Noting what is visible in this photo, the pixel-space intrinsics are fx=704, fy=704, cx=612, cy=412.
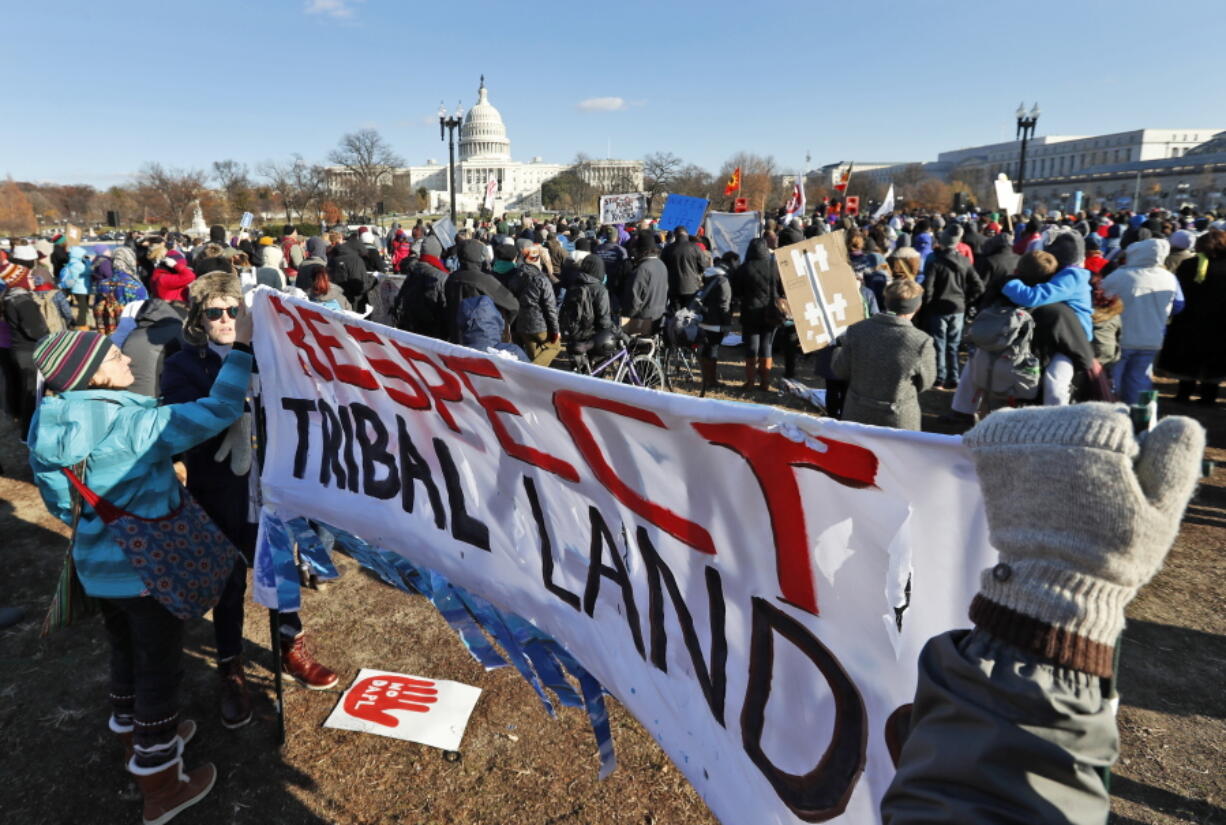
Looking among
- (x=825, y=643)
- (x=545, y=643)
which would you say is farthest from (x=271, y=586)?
(x=825, y=643)

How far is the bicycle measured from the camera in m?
7.97

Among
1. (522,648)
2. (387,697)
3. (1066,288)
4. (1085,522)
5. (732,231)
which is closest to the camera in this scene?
(1085,522)

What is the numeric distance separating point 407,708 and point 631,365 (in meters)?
5.18

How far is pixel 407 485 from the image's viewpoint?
2.60m

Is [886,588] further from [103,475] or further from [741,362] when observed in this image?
[741,362]

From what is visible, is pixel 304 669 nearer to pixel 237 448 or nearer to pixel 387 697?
pixel 387 697

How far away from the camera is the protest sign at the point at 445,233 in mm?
11942

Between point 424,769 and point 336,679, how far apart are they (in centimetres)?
88

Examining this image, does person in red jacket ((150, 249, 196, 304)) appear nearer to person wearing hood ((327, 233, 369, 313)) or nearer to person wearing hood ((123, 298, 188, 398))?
person wearing hood ((123, 298, 188, 398))

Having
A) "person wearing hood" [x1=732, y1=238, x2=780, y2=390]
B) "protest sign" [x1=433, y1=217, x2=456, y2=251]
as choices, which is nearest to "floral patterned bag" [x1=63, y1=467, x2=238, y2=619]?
"person wearing hood" [x1=732, y1=238, x2=780, y2=390]

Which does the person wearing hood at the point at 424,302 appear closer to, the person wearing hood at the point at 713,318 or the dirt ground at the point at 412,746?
the person wearing hood at the point at 713,318

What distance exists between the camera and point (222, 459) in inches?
126

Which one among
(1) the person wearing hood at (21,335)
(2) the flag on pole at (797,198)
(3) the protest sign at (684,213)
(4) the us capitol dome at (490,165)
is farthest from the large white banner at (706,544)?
(4) the us capitol dome at (490,165)

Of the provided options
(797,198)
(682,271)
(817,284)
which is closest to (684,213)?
(682,271)
